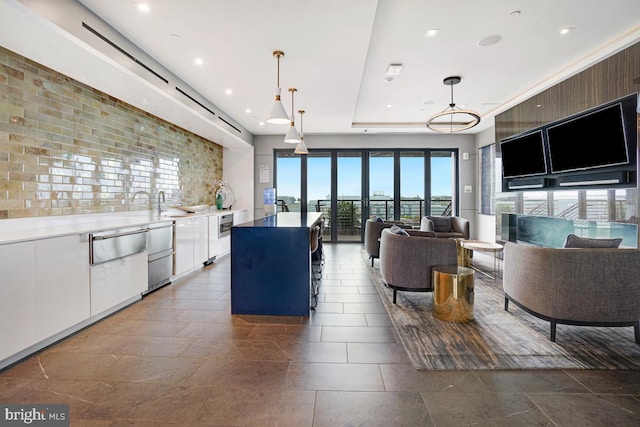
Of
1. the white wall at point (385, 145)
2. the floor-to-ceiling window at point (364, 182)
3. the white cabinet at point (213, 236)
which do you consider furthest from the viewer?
the floor-to-ceiling window at point (364, 182)

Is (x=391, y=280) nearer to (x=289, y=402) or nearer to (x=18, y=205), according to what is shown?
(x=289, y=402)

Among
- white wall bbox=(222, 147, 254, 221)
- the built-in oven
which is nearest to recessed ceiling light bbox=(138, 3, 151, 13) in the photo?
the built-in oven

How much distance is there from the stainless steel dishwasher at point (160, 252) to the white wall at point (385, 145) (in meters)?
3.60

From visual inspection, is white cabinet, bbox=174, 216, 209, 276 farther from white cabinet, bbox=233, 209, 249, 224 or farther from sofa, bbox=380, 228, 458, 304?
sofa, bbox=380, 228, 458, 304

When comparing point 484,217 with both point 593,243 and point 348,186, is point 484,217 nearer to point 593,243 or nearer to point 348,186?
point 348,186

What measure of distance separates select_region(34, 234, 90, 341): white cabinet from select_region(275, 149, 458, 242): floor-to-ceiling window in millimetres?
5453

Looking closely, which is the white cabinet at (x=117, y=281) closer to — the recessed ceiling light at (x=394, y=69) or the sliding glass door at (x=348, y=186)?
the recessed ceiling light at (x=394, y=69)

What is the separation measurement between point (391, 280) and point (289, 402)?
200 centimetres

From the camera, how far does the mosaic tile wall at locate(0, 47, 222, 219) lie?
259 cm

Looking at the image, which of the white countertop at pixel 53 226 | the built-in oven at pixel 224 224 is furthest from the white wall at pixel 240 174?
the white countertop at pixel 53 226

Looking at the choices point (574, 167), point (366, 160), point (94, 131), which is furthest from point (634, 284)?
point (366, 160)

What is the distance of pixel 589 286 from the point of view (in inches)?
92.4

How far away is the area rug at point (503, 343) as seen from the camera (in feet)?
7.09

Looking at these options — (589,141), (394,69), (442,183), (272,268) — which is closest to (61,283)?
(272,268)
